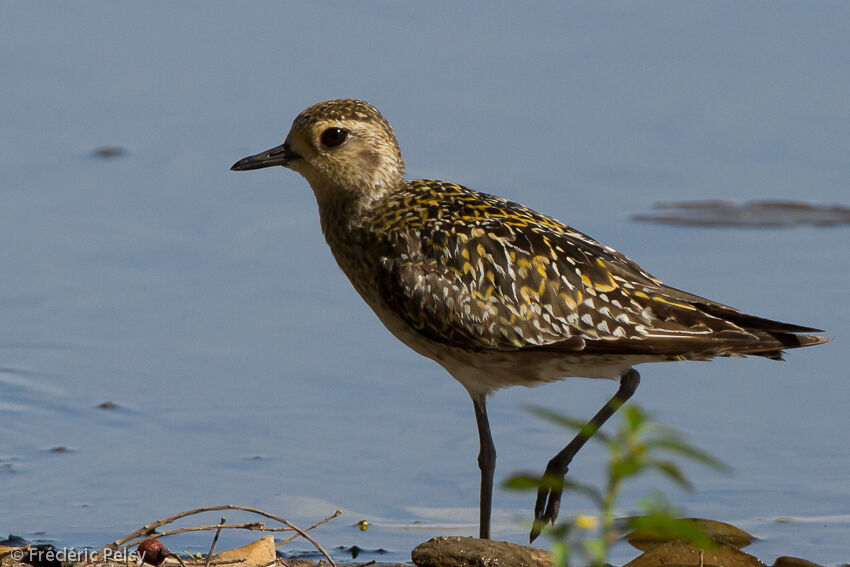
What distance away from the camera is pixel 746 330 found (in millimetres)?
7418

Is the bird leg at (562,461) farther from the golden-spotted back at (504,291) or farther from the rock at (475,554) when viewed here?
the rock at (475,554)

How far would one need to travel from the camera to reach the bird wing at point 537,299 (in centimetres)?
738

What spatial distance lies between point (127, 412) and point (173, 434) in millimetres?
466

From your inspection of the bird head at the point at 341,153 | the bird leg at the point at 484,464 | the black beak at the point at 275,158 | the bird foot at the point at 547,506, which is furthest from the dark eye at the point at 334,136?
the bird foot at the point at 547,506

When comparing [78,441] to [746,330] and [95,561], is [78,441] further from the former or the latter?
[746,330]

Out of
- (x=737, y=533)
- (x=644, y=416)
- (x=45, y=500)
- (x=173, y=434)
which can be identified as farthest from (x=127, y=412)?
(x=644, y=416)

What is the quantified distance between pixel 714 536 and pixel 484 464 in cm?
135

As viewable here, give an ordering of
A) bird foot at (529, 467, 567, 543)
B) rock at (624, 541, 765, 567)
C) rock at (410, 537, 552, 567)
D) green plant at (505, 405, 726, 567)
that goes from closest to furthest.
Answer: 1. green plant at (505, 405, 726, 567)
2. rock at (410, 537, 552, 567)
3. rock at (624, 541, 765, 567)
4. bird foot at (529, 467, 567, 543)

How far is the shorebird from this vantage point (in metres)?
7.42

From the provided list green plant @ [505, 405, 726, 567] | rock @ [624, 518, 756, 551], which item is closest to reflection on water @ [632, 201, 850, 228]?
rock @ [624, 518, 756, 551]

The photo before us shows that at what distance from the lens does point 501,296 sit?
7.56 meters

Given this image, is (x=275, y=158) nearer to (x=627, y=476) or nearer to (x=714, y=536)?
(x=714, y=536)

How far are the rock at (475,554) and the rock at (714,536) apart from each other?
1381 mm

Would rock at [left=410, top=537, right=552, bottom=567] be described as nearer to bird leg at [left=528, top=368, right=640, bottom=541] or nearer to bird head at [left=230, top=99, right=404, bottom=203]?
bird leg at [left=528, top=368, right=640, bottom=541]
